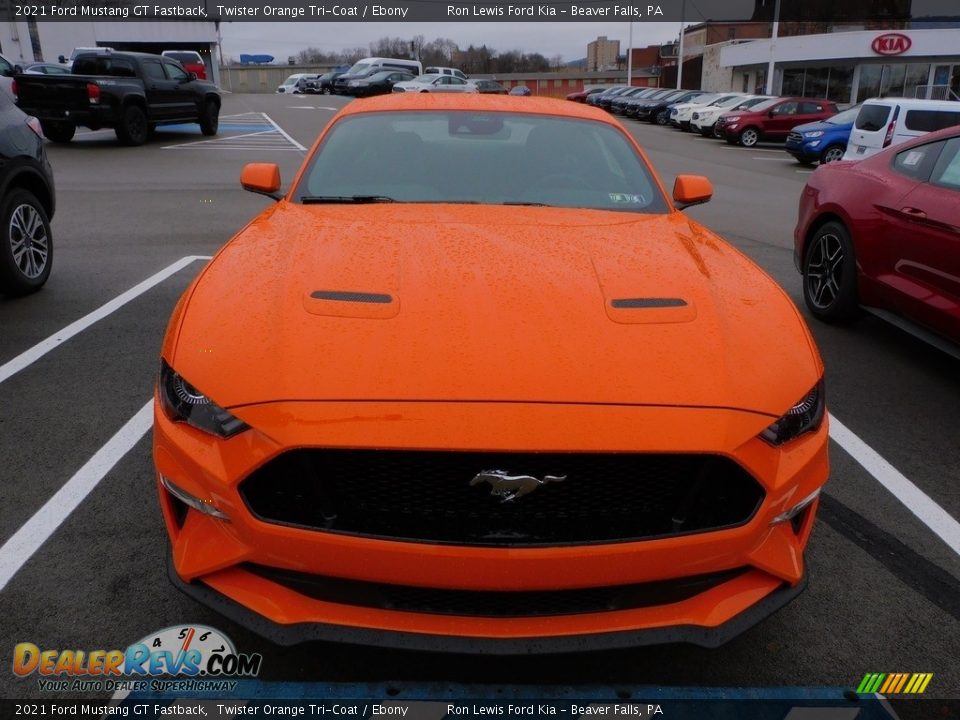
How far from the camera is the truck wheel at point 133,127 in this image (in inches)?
642

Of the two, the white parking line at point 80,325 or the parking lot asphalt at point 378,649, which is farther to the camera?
the white parking line at point 80,325

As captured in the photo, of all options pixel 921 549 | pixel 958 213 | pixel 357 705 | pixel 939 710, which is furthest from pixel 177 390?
pixel 958 213

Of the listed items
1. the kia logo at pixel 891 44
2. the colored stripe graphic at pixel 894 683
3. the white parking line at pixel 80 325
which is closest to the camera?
the colored stripe graphic at pixel 894 683

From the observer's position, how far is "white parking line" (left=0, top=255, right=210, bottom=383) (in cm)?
457

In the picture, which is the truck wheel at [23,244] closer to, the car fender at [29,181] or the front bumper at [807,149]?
the car fender at [29,181]

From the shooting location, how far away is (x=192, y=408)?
2.11 meters

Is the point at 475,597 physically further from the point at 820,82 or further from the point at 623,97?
the point at 820,82

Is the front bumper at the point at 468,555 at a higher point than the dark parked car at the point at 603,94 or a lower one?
higher

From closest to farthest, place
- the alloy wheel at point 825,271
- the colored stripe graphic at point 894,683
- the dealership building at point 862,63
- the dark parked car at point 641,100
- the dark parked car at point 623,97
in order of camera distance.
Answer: the colored stripe graphic at point 894,683, the alloy wheel at point 825,271, the dark parked car at point 641,100, the dealership building at point 862,63, the dark parked car at point 623,97

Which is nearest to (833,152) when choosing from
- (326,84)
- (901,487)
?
(901,487)

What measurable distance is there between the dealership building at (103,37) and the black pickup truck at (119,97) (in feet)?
116

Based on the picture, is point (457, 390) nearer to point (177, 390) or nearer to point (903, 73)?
point (177, 390)

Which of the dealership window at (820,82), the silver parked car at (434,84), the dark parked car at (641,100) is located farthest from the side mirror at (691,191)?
the dealership window at (820,82)

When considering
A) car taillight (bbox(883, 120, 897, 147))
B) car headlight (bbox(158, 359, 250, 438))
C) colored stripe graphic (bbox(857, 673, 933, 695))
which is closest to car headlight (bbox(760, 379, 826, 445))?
colored stripe graphic (bbox(857, 673, 933, 695))
